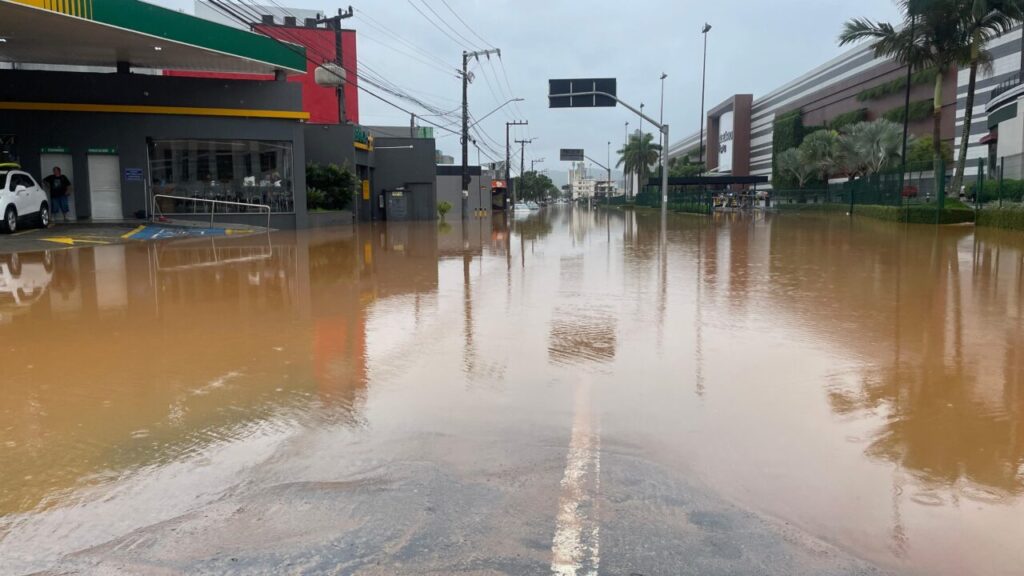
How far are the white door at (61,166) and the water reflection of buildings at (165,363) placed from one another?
615 inches

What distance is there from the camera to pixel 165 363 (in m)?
7.05

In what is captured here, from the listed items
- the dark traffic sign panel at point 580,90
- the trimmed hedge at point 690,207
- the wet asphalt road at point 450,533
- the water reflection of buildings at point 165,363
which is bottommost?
the wet asphalt road at point 450,533

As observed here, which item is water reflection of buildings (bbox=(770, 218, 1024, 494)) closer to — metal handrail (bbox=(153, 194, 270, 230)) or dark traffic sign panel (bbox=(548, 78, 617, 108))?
dark traffic sign panel (bbox=(548, 78, 617, 108))

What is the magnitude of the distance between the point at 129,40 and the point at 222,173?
6410 mm

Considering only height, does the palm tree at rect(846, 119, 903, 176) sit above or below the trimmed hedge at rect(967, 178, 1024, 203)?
above

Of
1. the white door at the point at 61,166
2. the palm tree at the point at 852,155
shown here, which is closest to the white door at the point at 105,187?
the white door at the point at 61,166

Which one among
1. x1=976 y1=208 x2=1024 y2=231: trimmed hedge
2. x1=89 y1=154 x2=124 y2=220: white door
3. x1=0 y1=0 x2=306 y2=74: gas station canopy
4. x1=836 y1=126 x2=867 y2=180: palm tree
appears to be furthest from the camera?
x1=836 y1=126 x2=867 y2=180: palm tree

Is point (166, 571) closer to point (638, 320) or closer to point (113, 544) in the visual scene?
point (113, 544)

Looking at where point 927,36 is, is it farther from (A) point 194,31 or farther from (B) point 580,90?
(A) point 194,31

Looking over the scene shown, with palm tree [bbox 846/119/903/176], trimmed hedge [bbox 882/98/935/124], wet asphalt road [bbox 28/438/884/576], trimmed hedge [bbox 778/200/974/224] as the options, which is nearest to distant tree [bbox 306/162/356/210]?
trimmed hedge [bbox 778/200/974/224]

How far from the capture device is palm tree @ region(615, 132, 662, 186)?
121188 millimetres

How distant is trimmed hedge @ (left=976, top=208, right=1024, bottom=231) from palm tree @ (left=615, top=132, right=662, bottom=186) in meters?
94.5

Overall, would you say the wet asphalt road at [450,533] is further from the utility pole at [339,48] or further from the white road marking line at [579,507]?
the utility pole at [339,48]

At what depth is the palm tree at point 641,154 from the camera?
121188 mm
